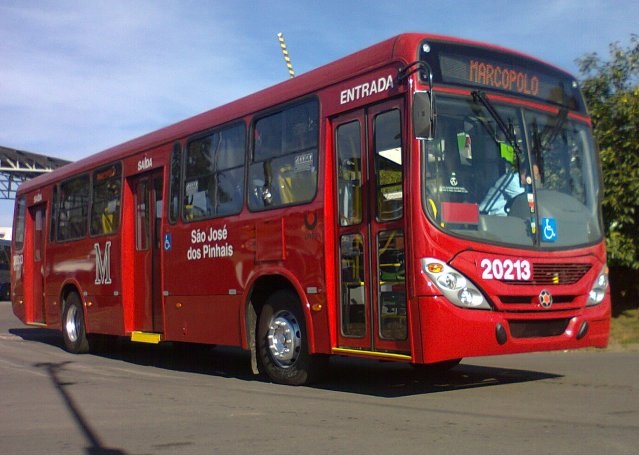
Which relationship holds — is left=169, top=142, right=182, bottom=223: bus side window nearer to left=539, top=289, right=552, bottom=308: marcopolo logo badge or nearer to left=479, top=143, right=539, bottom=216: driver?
left=479, top=143, right=539, bottom=216: driver

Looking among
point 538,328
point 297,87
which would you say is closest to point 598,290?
point 538,328

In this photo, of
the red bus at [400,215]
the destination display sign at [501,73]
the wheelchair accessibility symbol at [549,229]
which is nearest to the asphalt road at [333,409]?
the red bus at [400,215]

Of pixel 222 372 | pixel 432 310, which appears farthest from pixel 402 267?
pixel 222 372

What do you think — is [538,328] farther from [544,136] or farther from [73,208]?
[73,208]

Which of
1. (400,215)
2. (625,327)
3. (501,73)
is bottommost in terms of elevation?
(625,327)

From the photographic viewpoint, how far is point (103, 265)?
12.6 metres

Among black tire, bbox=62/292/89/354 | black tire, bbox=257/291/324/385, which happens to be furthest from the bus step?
black tire, bbox=257/291/324/385

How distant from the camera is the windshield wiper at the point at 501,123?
7.59 metres

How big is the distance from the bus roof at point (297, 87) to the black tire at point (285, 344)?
232 cm

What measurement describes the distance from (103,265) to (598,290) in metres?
7.90

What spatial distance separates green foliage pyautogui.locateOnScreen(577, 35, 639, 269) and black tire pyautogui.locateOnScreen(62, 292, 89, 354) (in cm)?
951

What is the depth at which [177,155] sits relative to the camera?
35.7 ft

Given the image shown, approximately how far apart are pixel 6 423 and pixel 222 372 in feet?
13.8

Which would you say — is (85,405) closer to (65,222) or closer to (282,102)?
(282,102)
